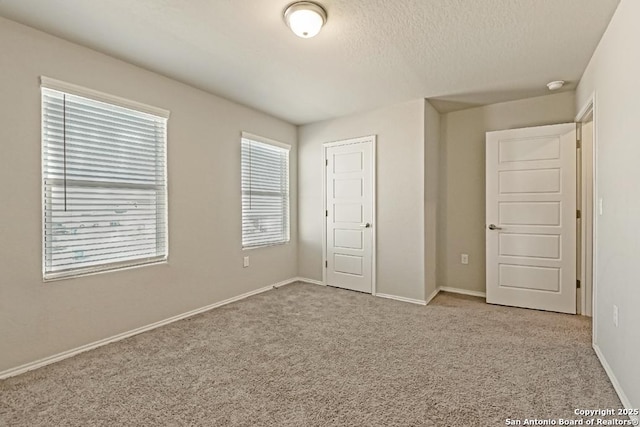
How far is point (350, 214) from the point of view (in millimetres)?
4324

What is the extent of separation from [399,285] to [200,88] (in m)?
3.26

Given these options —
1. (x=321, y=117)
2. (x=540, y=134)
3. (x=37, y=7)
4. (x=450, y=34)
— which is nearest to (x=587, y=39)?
(x=450, y=34)

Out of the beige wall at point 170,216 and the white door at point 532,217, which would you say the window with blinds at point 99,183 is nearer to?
the beige wall at point 170,216

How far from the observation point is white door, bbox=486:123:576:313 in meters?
3.36

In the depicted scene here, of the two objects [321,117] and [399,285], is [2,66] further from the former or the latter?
[399,285]

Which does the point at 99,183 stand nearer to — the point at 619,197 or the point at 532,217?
the point at 619,197

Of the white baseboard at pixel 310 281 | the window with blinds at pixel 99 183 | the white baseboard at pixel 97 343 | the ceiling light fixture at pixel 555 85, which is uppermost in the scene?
the ceiling light fixture at pixel 555 85

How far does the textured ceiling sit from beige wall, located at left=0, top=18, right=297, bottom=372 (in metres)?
0.20

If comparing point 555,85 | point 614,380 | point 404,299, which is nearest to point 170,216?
point 404,299

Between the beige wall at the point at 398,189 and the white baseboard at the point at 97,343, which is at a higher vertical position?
the beige wall at the point at 398,189

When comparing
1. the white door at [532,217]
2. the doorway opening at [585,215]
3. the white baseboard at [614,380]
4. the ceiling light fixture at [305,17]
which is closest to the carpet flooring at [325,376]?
the white baseboard at [614,380]

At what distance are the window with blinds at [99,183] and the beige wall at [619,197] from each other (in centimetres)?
355

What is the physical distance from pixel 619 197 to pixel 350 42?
82.5 inches

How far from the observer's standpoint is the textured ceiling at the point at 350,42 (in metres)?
2.01
